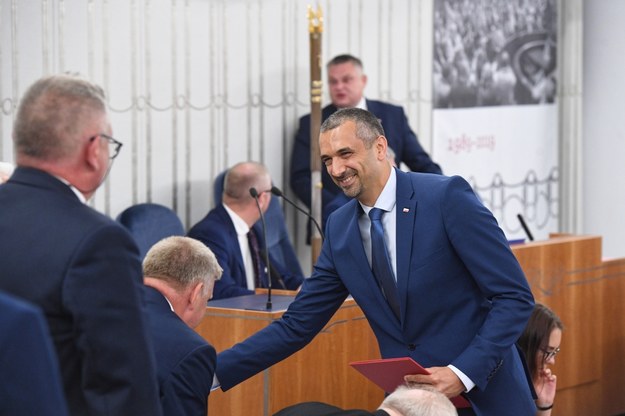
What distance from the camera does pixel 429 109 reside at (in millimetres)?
8016

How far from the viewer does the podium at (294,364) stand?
400cm

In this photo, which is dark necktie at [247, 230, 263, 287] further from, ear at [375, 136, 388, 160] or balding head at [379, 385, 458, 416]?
balding head at [379, 385, 458, 416]

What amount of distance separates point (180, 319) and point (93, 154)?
0.94m

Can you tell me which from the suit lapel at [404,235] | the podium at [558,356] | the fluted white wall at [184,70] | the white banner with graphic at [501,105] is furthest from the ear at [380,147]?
the white banner with graphic at [501,105]

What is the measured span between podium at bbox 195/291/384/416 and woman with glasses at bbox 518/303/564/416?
625mm

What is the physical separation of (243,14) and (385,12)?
1369mm

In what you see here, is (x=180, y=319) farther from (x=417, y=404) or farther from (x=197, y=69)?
(x=197, y=69)

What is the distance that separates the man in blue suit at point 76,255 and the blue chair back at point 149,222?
Result: 11.2 ft

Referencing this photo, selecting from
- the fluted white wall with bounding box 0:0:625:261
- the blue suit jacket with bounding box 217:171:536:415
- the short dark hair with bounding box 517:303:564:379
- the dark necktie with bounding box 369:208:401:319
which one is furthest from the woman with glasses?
the fluted white wall with bounding box 0:0:625:261

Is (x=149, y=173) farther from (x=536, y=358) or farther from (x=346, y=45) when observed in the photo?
(x=536, y=358)

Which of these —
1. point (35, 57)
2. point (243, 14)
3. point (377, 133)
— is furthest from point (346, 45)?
point (377, 133)

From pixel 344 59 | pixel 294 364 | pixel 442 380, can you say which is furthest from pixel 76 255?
pixel 344 59

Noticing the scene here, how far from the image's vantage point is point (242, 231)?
5.79m

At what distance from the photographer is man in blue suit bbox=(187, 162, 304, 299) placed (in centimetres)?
561
